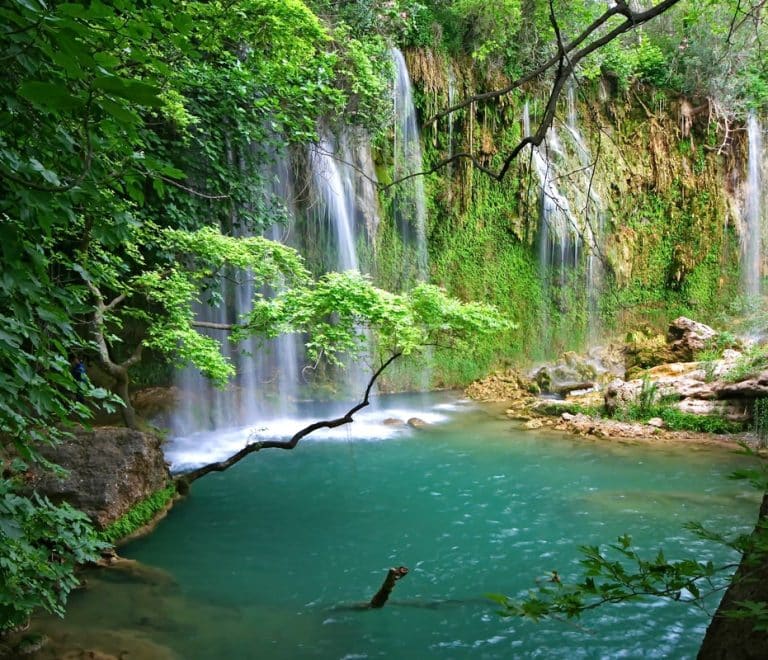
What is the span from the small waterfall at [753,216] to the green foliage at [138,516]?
1898cm

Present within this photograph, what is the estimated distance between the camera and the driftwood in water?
4602mm

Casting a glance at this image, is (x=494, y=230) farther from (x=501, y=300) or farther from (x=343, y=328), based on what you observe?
(x=343, y=328)

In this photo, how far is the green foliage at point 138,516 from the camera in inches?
242

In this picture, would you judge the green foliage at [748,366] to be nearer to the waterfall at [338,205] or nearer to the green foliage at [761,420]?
the green foliage at [761,420]

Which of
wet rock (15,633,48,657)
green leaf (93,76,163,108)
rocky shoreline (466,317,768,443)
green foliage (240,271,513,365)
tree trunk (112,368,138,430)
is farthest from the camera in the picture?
rocky shoreline (466,317,768,443)

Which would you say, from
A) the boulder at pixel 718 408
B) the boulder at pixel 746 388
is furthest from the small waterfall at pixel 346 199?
the boulder at pixel 746 388

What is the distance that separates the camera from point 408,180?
1544 centimetres

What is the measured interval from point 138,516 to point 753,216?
20.6m

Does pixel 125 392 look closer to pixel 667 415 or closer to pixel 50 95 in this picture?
pixel 50 95

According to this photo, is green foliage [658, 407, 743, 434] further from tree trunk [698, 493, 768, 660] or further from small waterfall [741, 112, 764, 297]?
small waterfall [741, 112, 764, 297]

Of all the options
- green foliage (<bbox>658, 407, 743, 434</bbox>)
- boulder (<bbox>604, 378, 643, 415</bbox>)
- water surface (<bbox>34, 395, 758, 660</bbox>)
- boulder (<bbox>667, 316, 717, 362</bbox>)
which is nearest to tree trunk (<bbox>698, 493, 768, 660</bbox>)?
water surface (<bbox>34, 395, 758, 660</bbox>)

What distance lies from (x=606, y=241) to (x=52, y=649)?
18.0m

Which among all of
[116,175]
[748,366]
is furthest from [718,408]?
[116,175]

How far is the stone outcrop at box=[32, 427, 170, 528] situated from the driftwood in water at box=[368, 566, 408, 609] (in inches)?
123
